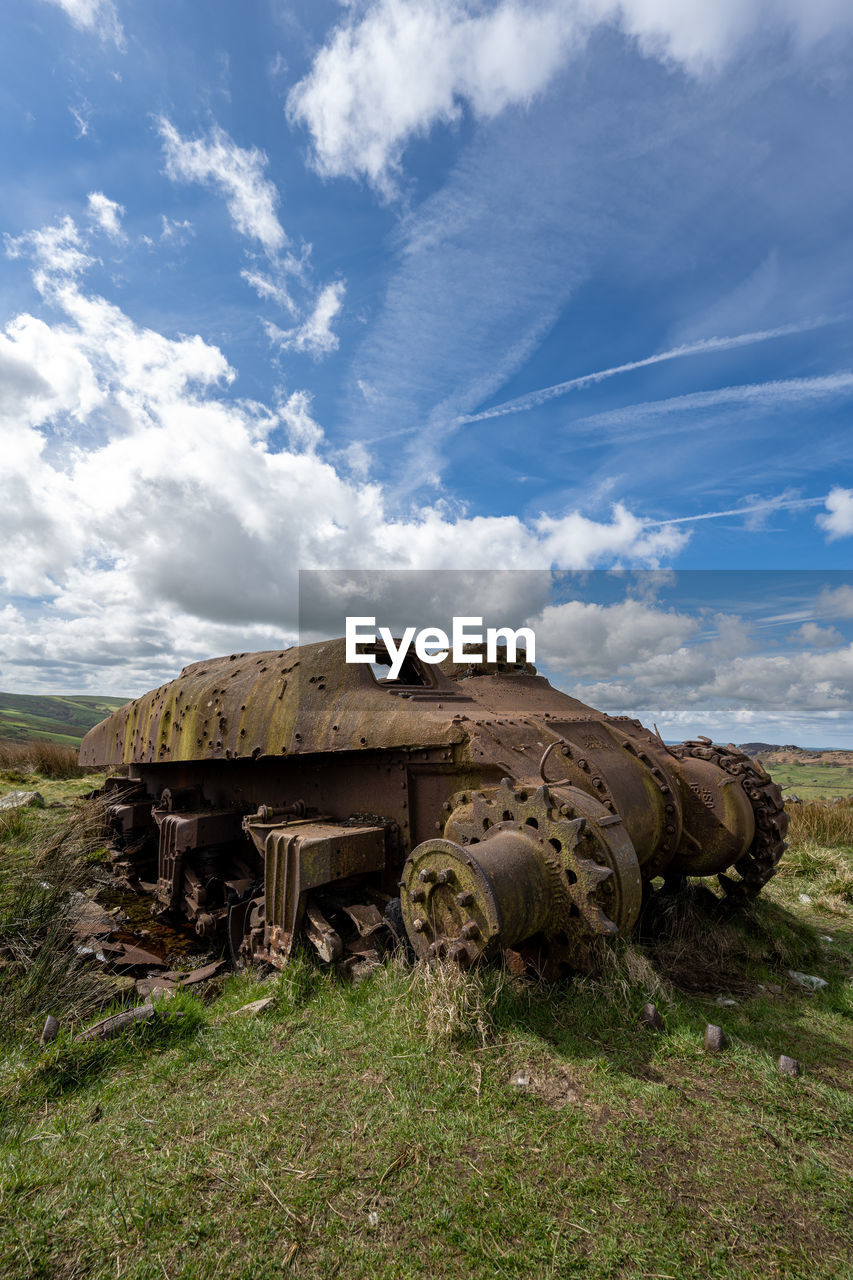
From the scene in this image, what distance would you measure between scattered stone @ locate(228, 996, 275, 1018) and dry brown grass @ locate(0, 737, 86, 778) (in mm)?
22778

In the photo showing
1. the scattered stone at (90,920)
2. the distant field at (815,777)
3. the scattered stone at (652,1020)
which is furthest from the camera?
the distant field at (815,777)

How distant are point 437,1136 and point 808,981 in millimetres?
3960

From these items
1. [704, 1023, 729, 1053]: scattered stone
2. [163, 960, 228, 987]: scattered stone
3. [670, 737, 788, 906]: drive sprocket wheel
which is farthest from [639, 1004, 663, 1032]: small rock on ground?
[163, 960, 228, 987]: scattered stone

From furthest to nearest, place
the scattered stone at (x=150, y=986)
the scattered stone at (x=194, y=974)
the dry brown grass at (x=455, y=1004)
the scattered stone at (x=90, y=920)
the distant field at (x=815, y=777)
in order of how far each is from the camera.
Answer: the distant field at (x=815, y=777), the scattered stone at (x=90, y=920), the scattered stone at (x=194, y=974), the scattered stone at (x=150, y=986), the dry brown grass at (x=455, y=1004)

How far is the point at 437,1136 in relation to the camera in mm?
3230

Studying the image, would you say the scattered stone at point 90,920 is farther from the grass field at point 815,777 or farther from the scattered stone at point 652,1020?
the grass field at point 815,777

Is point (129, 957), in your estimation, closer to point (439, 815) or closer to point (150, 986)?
point (150, 986)

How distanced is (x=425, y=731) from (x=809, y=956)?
4133 millimetres

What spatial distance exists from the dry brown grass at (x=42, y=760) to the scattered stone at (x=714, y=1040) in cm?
2519

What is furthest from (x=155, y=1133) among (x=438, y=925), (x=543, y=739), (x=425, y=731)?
(x=543, y=739)

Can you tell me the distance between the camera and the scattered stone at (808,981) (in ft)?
18.1

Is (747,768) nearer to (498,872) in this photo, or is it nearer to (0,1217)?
(498,872)

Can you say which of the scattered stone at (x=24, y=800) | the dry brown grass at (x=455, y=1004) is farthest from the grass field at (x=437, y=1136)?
the scattered stone at (x=24, y=800)

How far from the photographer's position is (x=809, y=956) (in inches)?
246
